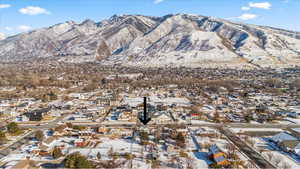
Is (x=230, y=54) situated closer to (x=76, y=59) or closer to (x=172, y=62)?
(x=172, y=62)

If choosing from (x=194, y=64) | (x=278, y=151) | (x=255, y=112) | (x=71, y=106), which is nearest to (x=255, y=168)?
(x=278, y=151)

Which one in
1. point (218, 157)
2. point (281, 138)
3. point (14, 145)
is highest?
point (281, 138)

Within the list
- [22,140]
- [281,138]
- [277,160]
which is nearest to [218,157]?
[277,160]

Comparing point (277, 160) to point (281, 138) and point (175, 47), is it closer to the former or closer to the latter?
point (281, 138)

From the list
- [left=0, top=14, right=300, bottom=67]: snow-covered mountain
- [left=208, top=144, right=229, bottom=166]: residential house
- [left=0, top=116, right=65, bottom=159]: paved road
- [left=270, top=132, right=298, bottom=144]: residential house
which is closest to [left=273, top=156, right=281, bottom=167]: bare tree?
[left=270, top=132, right=298, bottom=144]: residential house

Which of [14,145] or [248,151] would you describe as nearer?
[248,151]

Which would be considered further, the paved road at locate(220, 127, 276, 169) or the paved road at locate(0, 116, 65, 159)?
the paved road at locate(0, 116, 65, 159)

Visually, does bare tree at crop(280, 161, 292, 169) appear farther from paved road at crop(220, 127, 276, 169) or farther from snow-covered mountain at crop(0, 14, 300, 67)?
snow-covered mountain at crop(0, 14, 300, 67)
